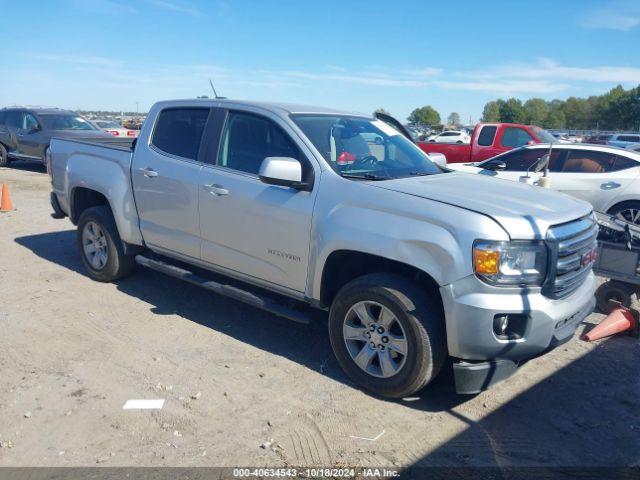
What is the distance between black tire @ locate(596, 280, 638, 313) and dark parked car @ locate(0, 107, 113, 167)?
534 inches

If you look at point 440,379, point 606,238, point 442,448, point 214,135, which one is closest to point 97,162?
point 214,135

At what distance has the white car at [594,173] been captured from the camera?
8.30 metres

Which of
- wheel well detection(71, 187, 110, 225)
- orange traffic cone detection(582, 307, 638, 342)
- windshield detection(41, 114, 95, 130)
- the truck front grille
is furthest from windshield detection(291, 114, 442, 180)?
windshield detection(41, 114, 95, 130)

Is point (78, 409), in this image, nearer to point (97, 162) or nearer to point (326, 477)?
point (326, 477)

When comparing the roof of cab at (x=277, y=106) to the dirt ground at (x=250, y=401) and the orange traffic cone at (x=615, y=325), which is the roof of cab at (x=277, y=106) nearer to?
the dirt ground at (x=250, y=401)

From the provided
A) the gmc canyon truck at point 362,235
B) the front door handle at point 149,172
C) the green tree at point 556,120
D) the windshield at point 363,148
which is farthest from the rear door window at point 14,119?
the green tree at point 556,120

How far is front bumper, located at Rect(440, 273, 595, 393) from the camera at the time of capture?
3436mm

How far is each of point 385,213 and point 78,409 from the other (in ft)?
7.84

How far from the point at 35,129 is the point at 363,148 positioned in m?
14.1

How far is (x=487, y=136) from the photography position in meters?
13.6

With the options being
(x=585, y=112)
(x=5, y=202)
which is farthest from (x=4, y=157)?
(x=585, y=112)

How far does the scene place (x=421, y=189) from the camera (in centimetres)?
394

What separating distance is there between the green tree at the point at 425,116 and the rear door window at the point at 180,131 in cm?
10942

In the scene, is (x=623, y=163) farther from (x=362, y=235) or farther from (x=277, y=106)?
(x=362, y=235)
